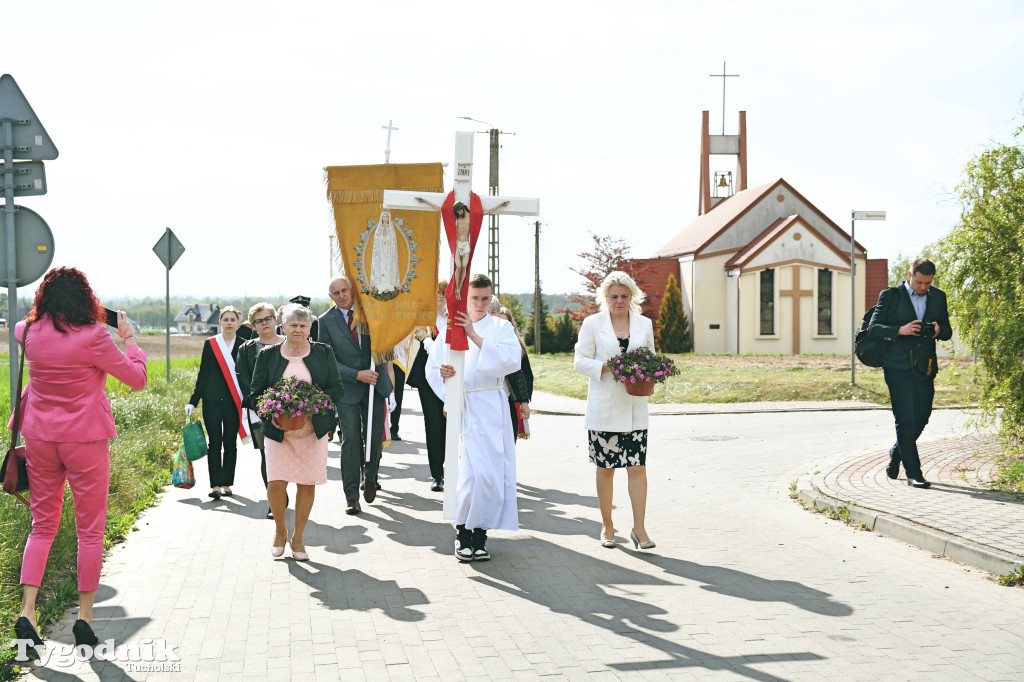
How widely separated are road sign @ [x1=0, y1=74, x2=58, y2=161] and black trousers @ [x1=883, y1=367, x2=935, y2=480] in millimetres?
7614

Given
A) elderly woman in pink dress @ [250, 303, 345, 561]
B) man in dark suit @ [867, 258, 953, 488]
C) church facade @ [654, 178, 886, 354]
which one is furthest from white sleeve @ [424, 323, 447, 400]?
church facade @ [654, 178, 886, 354]

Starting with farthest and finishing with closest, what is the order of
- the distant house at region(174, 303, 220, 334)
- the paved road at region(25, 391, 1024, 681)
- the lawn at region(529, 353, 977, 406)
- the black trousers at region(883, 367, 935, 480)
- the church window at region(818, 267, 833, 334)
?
1. the distant house at region(174, 303, 220, 334)
2. the church window at region(818, 267, 833, 334)
3. the lawn at region(529, 353, 977, 406)
4. the black trousers at region(883, 367, 935, 480)
5. the paved road at region(25, 391, 1024, 681)

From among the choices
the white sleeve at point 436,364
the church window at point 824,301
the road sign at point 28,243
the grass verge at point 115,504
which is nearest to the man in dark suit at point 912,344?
the white sleeve at point 436,364

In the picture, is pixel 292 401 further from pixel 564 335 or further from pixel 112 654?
pixel 564 335

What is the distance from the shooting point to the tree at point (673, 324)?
155 feet

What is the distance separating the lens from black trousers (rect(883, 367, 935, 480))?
9.66 metres

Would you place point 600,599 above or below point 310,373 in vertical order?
below

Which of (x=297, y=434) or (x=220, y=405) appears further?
(x=220, y=405)

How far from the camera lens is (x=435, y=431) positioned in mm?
10625

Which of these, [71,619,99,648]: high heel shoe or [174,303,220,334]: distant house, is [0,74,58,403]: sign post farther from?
[174,303,220,334]: distant house

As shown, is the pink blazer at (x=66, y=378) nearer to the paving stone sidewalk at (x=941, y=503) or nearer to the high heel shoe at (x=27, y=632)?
the high heel shoe at (x=27, y=632)

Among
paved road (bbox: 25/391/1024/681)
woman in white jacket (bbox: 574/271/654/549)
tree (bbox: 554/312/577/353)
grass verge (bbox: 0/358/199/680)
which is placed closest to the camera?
paved road (bbox: 25/391/1024/681)

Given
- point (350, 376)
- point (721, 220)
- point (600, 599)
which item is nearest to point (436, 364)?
point (350, 376)

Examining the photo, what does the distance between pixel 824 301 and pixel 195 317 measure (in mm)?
77496
